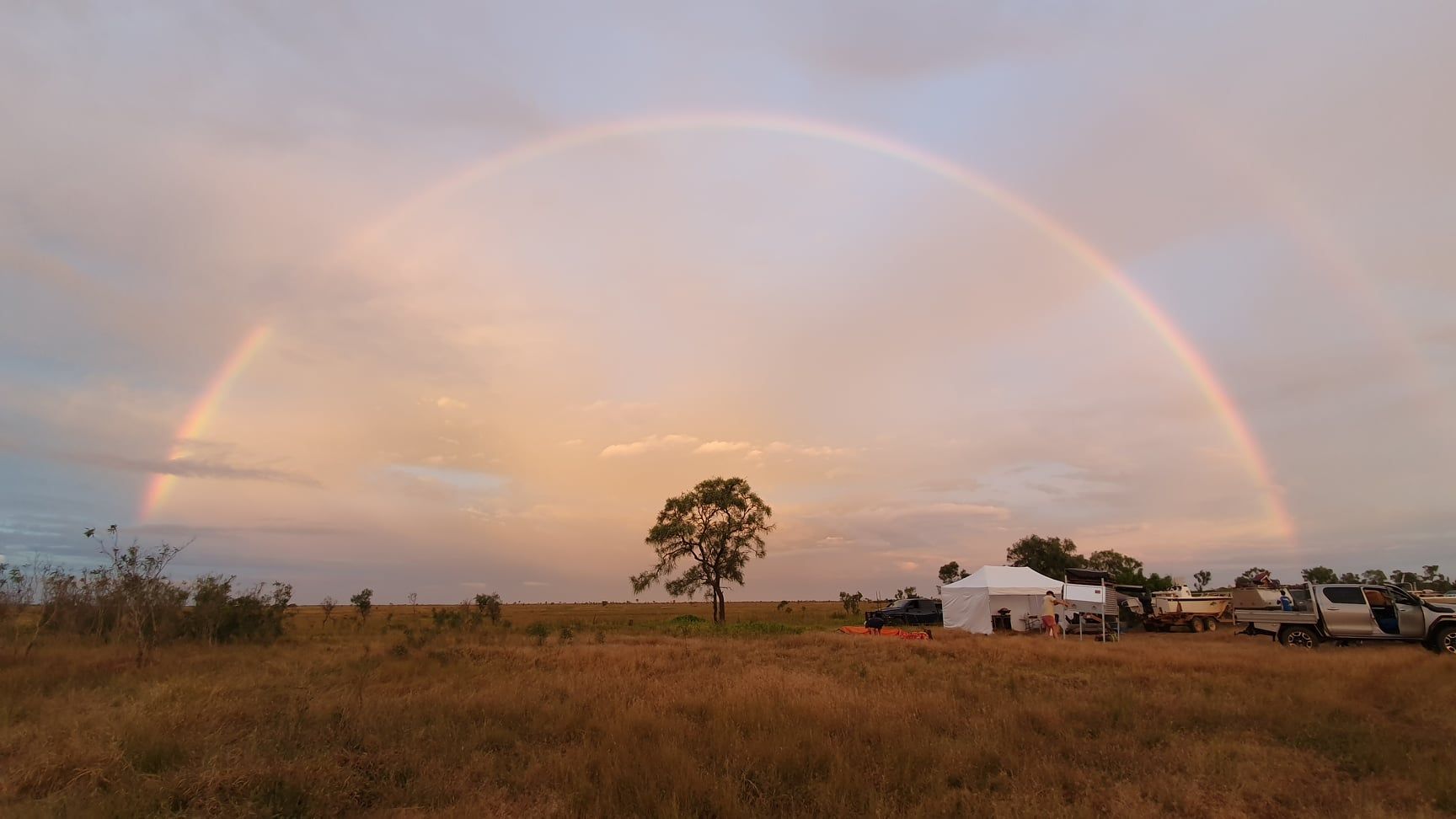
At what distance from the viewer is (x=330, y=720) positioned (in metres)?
10.6

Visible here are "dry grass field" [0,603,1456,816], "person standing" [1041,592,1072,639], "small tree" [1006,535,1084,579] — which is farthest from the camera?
"small tree" [1006,535,1084,579]

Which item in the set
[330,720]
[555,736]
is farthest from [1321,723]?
[330,720]

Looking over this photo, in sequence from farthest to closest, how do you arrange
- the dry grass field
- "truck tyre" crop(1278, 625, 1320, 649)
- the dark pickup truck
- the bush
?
the dark pickup truck < the bush < "truck tyre" crop(1278, 625, 1320, 649) < the dry grass field

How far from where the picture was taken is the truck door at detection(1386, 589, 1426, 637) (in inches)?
886

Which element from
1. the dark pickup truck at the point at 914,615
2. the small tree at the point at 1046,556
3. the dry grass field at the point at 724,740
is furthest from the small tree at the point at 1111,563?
the dry grass field at the point at 724,740

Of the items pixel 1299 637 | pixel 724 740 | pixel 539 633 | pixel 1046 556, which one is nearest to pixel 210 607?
pixel 539 633

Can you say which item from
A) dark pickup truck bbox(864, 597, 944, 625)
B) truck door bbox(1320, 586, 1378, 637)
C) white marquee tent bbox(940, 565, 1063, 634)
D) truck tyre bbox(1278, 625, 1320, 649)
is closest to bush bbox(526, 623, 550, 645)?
dark pickup truck bbox(864, 597, 944, 625)

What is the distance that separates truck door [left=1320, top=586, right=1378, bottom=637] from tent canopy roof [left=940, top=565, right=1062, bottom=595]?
43.6 ft

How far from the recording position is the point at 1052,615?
33188mm

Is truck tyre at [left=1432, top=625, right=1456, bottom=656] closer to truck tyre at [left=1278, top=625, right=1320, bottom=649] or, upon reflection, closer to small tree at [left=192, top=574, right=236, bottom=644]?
truck tyre at [left=1278, top=625, right=1320, bottom=649]

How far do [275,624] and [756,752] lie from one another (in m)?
27.9

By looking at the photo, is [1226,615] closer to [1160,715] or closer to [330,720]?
[1160,715]

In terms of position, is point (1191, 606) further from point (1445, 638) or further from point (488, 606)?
point (488, 606)

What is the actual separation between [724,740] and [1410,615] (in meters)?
26.2
